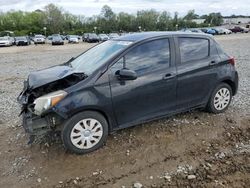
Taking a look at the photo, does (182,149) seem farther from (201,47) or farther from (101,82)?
(201,47)

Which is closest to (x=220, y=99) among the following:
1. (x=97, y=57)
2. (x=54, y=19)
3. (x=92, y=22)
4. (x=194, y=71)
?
(x=194, y=71)

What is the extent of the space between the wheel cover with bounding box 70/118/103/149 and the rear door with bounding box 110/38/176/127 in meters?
0.37

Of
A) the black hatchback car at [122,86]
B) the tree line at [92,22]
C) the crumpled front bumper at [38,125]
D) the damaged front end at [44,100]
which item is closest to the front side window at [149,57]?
the black hatchback car at [122,86]

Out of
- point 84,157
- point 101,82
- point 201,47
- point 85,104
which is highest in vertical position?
point 201,47

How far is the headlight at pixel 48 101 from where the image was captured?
3830 mm

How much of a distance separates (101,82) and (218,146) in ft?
6.66

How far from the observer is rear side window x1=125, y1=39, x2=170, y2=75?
4.32m

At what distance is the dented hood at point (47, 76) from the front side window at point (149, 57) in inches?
38.5

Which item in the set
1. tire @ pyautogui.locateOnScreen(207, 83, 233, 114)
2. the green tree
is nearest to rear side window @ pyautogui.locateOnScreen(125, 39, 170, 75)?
tire @ pyautogui.locateOnScreen(207, 83, 233, 114)

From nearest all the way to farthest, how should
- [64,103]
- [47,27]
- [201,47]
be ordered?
1. [64,103]
2. [201,47]
3. [47,27]

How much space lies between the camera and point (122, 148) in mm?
4207

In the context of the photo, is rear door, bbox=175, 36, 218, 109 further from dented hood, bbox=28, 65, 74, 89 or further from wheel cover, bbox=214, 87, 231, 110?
dented hood, bbox=28, 65, 74, 89

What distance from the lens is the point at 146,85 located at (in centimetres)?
434

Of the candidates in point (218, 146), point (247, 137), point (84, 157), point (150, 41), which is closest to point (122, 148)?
point (84, 157)
